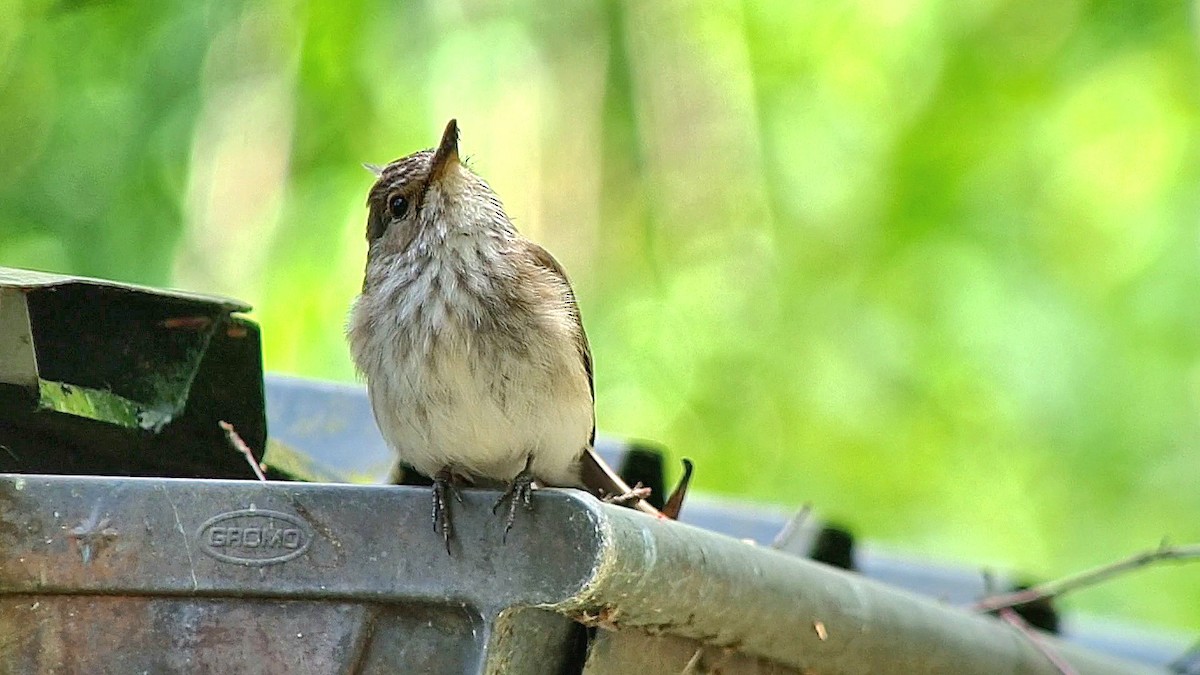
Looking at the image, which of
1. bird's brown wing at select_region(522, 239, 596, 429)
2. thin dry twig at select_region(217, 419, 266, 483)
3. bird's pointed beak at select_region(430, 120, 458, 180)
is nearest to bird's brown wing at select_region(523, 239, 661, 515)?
bird's brown wing at select_region(522, 239, 596, 429)

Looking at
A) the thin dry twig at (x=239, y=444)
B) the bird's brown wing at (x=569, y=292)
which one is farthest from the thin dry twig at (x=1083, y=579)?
the thin dry twig at (x=239, y=444)

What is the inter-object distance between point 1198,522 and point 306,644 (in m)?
5.83

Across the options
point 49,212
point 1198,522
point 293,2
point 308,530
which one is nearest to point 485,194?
point 308,530

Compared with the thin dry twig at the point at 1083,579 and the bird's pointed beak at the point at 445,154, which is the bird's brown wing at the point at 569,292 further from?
the thin dry twig at the point at 1083,579

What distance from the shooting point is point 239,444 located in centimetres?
259

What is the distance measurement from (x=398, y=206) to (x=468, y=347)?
21.4 inches

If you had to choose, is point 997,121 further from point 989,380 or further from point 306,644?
point 306,644

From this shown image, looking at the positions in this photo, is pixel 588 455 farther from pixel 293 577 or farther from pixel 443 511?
pixel 293 577

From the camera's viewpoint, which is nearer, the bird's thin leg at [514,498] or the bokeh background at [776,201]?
the bird's thin leg at [514,498]

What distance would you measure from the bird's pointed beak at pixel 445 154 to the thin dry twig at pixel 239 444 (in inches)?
42.4

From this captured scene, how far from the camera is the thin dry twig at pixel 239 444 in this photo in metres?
2.57

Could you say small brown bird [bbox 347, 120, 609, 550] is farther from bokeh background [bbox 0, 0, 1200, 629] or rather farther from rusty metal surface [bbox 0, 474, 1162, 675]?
bokeh background [bbox 0, 0, 1200, 629]

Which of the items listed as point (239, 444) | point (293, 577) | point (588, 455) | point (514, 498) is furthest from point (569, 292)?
point (293, 577)

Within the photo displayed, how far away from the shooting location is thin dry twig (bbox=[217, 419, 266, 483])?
257 cm
